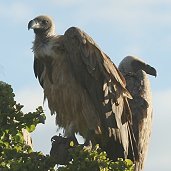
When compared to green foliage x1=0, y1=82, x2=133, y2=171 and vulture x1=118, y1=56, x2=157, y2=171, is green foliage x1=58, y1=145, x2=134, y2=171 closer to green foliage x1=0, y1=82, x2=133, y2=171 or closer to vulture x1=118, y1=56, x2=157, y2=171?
green foliage x1=0, y1=82, x2=133, y2=171

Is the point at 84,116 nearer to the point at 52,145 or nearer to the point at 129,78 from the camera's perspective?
the point at 52,145

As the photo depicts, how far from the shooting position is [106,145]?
11.5 meters

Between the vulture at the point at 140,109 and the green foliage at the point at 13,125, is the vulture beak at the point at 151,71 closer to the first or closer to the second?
the vulture at the point at 140,109

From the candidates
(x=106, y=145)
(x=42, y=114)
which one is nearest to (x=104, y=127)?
(x=106, y=145)

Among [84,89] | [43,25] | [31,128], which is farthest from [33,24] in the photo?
[31,128]

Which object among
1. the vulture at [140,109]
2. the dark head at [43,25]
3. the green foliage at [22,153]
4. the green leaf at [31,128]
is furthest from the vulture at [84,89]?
the green foliage at [22,153]

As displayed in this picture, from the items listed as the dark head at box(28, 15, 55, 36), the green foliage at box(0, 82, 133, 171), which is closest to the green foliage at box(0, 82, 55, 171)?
the green foliage at box(0, 82, 133, 171)

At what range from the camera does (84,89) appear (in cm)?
1155

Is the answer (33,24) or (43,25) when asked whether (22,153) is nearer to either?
(33,24)

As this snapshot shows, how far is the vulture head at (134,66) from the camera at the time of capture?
1519cm

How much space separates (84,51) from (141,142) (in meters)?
2.32

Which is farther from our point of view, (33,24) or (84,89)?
(33,24)

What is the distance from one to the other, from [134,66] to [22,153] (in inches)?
297

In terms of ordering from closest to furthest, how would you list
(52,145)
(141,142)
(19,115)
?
(19,115) < (52,145) < (141,142)
